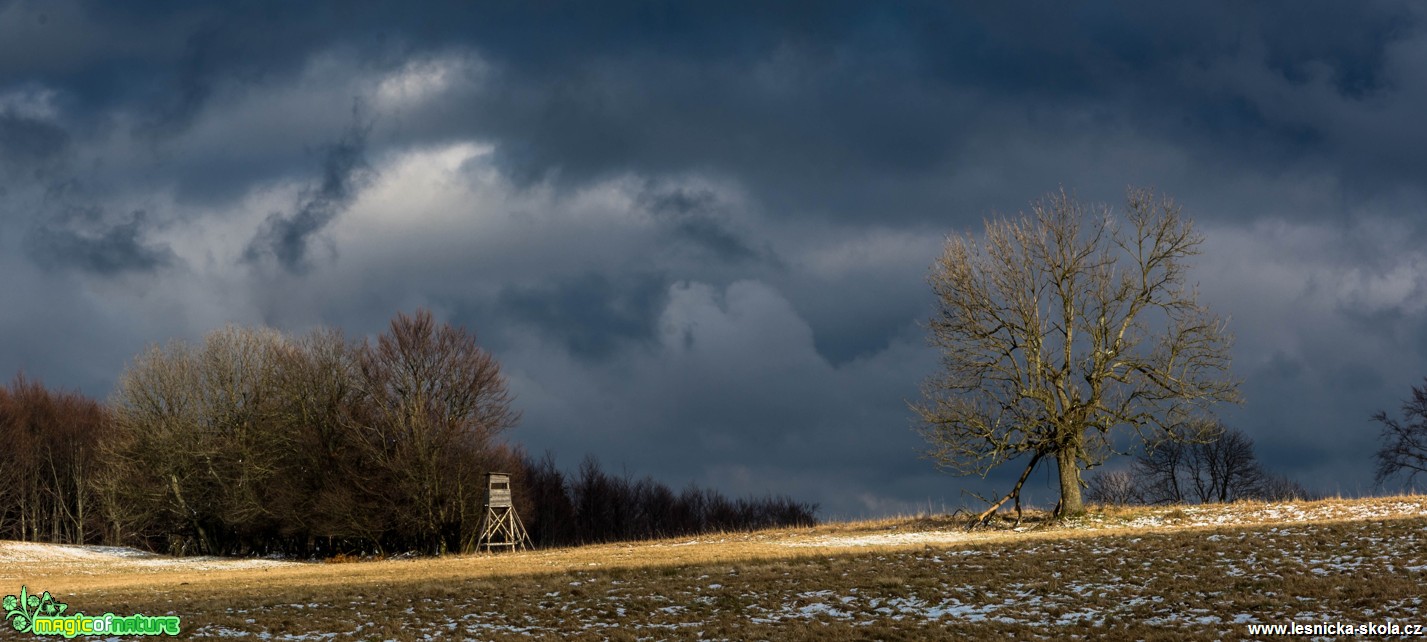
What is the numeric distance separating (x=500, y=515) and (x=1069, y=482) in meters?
23.6

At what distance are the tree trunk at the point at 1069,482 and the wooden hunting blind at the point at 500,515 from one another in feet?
72.9

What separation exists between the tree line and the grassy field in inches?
634

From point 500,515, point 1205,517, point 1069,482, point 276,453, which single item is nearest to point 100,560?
point 276,453

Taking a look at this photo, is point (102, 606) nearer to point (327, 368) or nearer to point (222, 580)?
point (222, 580)

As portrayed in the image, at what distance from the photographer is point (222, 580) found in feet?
95.9

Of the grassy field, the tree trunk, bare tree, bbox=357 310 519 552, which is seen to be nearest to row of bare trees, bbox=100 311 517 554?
bare tree, bbox=357 310 519 552

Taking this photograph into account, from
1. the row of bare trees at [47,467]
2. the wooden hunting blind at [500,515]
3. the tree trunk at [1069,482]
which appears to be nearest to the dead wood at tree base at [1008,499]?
the tree trunk at [1069,482]

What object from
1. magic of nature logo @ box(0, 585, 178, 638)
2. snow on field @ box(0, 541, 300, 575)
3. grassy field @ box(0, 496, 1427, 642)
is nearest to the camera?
grassy field @ box(0, 496, 1427, 642)

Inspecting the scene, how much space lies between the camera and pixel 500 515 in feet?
150

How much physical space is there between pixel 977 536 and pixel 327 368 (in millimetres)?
34919

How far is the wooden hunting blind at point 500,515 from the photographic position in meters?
44.6

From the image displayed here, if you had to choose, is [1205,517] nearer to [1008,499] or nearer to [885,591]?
[1008,499]

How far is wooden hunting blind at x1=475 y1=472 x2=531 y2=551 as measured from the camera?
146ft

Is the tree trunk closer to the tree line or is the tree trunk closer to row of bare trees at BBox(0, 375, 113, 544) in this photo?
the tree line
